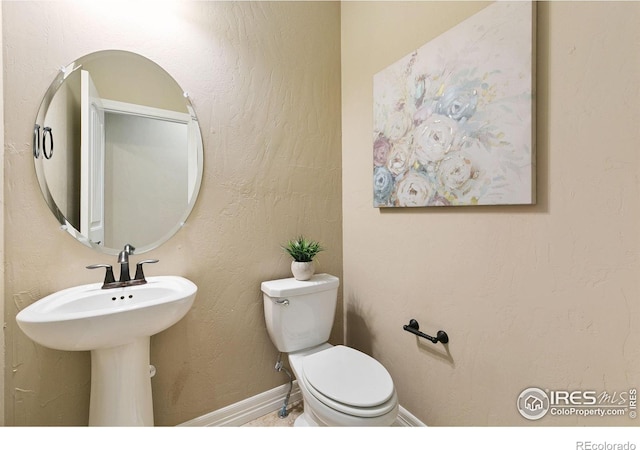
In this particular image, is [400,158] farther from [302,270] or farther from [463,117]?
[302,270]

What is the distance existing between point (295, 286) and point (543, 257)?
3.21ft

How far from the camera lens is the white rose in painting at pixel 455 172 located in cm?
106

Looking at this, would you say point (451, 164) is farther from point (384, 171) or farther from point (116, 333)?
point (116, 333)

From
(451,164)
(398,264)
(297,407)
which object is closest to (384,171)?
(451,164)

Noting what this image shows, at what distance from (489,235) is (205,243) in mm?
1204

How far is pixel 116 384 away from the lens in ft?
3.30

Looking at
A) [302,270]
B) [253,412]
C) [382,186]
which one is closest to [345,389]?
[302,270]

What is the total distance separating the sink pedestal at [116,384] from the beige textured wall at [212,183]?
0.18 meters

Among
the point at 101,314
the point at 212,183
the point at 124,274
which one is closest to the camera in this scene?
the point at 101,314

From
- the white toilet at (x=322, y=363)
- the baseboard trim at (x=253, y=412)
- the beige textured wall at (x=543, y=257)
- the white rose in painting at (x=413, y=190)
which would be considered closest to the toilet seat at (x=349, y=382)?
the white toilet at (x=322, y=363)

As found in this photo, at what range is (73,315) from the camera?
0.82 m

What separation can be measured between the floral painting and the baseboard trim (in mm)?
1035

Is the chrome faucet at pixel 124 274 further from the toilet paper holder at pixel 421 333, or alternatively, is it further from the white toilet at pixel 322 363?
the toilet paper holder at pixel 421 333
